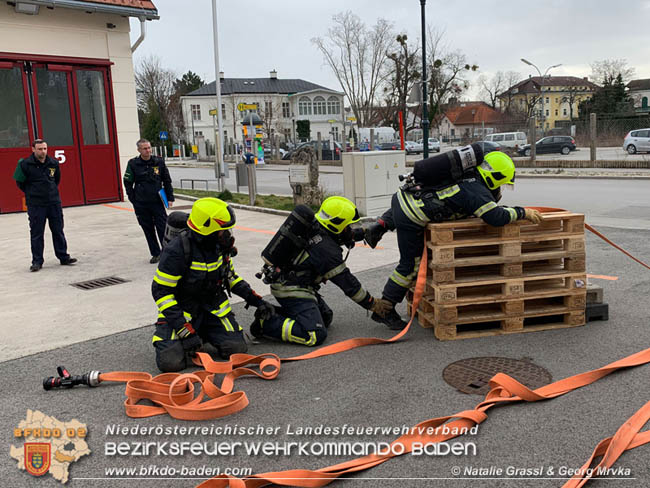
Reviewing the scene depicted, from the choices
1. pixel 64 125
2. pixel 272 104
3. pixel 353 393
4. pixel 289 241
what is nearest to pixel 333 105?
pixel 272 104

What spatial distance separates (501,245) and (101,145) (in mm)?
13042

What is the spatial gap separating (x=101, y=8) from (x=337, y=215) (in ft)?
41.0

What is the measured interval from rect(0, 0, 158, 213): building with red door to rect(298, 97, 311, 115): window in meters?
65.3

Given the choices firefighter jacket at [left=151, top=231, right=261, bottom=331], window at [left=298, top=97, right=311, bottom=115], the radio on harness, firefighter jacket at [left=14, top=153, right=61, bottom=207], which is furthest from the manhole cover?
window at [left=298, top=97, right=311, bottom=115]

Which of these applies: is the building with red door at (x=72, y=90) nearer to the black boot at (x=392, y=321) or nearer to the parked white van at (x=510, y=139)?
the black boot at (x=392, y=321)

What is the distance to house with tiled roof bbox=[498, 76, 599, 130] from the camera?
2834 inches

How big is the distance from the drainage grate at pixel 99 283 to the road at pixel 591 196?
8.57 meters

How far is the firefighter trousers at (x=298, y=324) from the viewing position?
5.20m

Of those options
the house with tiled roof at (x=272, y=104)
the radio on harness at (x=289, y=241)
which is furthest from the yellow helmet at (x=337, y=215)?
the house with tiled roof at (x=272, y=104)

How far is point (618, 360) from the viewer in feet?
14.9

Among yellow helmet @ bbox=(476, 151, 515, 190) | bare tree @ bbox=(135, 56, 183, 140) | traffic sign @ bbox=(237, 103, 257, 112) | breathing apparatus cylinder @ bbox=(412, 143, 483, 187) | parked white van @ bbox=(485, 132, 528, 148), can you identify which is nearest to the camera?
breathing apparatus cylinder @ bbox=(412, 143, 483, 187)

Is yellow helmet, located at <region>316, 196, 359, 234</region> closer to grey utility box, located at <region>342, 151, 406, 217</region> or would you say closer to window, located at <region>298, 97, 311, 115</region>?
grey utility box, located at <region>342, 151, 406, 217</region>

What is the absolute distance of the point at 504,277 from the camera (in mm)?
5117

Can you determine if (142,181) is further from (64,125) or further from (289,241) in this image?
(64,125)
